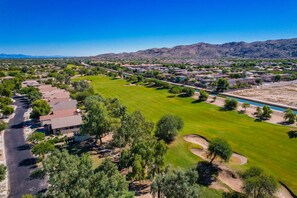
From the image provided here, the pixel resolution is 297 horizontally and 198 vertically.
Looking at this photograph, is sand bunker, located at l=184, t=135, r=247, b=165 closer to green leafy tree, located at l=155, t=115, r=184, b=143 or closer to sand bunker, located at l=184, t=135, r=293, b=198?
sand bunker, located at l=184, t=135, r=293, b=198

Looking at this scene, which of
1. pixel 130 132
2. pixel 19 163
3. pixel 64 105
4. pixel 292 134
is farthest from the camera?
pixel 64 105

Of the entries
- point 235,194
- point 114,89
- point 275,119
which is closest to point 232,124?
point 275,119

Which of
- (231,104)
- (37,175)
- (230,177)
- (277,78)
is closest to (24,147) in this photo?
(37,175)

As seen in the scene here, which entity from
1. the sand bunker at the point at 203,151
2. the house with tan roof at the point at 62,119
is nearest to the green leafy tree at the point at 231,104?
the sand bunker at the point at 203,151

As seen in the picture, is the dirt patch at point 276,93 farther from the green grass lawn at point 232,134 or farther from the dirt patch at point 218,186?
the dirt patch at point 218,186

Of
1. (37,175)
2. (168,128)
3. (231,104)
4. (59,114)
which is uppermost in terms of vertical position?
(168,128)

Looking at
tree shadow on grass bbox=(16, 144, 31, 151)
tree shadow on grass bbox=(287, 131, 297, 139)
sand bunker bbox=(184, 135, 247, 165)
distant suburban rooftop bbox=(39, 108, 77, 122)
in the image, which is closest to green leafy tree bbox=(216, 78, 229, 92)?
tree shadow on grass bbox=(287, 131, 297, 139)

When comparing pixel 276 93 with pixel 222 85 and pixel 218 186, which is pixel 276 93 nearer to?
pixel 222 85
